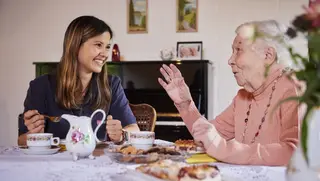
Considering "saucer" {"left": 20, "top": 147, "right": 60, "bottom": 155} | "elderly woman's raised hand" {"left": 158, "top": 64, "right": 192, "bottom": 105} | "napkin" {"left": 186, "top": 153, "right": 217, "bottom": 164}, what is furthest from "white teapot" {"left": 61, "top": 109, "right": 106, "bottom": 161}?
"elderly woman's raised hand" {"left": 158, "top": 64, "right": 192, "bottom": 105}

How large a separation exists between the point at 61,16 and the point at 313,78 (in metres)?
4.96

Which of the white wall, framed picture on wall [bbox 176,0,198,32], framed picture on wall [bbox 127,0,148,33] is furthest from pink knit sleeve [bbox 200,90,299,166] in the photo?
framed picture on wall [bbox 127,0,148,33]

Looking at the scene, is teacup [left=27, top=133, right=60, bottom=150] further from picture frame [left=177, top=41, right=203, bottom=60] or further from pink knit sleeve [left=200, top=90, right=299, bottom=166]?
picture frame [left=177, top=41, right=203, bottom=60]

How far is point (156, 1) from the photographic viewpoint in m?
5.04

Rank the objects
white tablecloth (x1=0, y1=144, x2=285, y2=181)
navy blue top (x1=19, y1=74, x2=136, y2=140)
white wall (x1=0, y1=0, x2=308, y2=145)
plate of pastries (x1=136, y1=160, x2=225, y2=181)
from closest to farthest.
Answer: plate of pastries (x1=136, y1=160, x2=225, y2=181)
white tablecloth (x1=0, y1=144, x2=285, y2=181)
navy blue top (x1=19, y1=74, x2=136, y2=140)
white wall (x1=0, y1=0, x2=308, y2=145)

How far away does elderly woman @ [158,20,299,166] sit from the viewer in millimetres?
1366

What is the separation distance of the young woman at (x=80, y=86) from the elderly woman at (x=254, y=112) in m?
0.54

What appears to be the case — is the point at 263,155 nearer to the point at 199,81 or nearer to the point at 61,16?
the point at 199,81

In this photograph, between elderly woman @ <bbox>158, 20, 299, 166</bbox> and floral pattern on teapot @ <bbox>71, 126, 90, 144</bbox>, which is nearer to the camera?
elderly woman @ <bbox>158, 20, 299, 166</bbox>

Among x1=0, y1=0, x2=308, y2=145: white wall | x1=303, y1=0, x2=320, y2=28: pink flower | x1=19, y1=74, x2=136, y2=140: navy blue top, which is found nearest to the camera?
x1=303, y1=0, x2=320, y2=28: pink flower

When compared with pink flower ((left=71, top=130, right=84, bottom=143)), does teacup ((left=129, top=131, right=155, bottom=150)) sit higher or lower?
lower

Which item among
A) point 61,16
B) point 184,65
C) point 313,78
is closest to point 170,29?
point 184,65

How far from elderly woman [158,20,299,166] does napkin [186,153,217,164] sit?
0.03 metres

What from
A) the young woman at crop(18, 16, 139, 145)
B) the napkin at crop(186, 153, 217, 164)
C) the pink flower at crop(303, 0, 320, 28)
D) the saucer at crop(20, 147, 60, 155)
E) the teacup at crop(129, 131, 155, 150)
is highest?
the pink flower at crop(303, 0, 320, 28)
